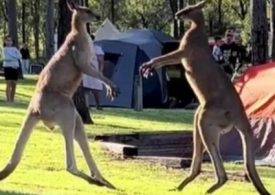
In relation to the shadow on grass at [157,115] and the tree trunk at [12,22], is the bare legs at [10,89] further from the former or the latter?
the tree trunk at [12,22]

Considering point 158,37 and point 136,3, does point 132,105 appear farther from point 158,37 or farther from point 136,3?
point 136,3

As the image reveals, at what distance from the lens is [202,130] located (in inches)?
371

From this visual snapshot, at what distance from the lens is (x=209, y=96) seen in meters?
9.54

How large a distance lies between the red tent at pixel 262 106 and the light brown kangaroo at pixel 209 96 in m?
5.18

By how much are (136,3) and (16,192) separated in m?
61.0

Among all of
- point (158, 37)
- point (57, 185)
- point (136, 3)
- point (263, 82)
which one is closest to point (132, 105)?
point (158, 37)

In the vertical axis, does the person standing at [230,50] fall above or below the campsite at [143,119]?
below

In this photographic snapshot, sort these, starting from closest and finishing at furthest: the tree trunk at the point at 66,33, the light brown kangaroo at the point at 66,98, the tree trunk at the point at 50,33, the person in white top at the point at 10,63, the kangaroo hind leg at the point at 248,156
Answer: the light brown kangaroo at the point at 66,98 < the kangaroo hind leg at the point at 248,156 < the tree trunk at the point at 66,33 < the person in white top at the point at 10,63 < the tree trunk at the point at 50,33

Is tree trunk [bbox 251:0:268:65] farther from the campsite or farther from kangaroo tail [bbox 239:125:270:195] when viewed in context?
kangaroo tail [bbox 239:125:270:195]

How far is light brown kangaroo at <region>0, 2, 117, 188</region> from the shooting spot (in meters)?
9.37

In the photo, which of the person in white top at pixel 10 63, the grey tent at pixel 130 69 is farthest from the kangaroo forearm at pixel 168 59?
the grey tent at pixel 130 69

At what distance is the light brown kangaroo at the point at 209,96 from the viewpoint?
30.9ft

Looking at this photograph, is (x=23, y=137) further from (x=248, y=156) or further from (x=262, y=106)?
(x=262, y=106)

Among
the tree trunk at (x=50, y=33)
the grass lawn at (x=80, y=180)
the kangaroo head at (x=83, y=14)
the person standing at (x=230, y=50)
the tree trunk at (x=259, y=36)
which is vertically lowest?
the tree trunk at (x=50, y=33)
